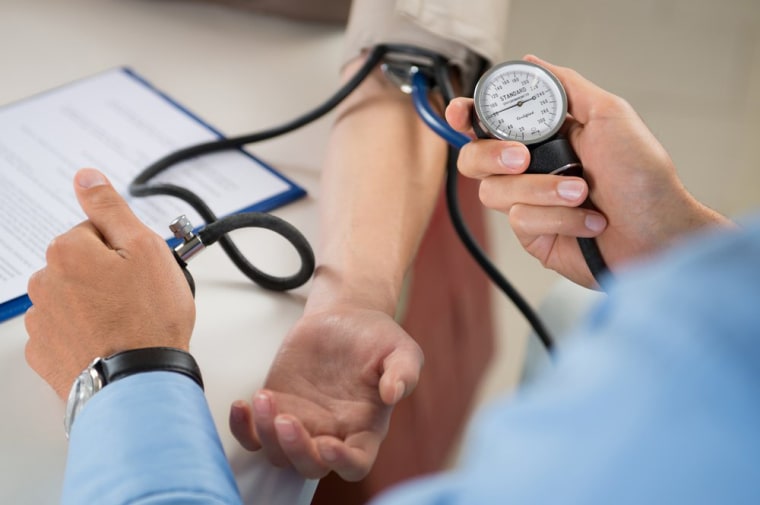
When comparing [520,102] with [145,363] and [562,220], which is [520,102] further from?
[145,363]

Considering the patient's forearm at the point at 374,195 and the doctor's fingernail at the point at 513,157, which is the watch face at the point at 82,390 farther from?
the doctor's fingernail at the point at 513,157

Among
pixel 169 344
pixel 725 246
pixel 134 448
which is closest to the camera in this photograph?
pixel 725 246

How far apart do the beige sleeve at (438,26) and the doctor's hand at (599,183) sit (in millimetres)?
228

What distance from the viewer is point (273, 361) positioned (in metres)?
0.84

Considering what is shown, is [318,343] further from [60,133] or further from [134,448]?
[60,133]

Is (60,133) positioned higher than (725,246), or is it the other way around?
Result: (725,246)

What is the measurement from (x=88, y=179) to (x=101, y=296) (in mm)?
123

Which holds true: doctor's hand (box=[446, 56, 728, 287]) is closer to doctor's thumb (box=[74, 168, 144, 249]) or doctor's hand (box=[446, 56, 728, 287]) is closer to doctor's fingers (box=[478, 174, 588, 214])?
doctor's fingers (box=[478, 174, 588, 214])

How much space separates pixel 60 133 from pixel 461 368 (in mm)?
810

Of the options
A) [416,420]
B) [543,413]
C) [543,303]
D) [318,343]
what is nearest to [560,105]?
[318,343]

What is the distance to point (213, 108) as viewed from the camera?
1128 millimetres

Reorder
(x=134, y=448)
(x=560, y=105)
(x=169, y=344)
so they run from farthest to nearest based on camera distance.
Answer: (x=560, y=105)
(x=169, y=344)
(x=134, y=448)

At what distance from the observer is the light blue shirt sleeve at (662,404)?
333 mm

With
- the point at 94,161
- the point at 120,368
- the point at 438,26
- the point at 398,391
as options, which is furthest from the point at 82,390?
the point at 438,26
